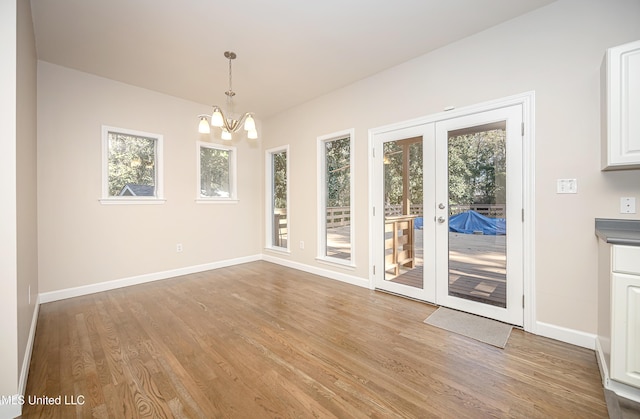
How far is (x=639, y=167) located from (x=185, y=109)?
537 cm

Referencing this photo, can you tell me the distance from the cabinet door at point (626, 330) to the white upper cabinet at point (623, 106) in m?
0.82

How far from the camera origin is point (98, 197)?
3.68m

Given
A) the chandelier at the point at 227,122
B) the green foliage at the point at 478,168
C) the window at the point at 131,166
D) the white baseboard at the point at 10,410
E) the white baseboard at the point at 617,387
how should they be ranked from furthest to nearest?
1. the window at the point at 131,166
2. the chandelier at the point at 227,122
3. the green foliage at the point at 478,168
4. the white baseboard at the point at 617,387
5. the white baseboard at the point at 10,410

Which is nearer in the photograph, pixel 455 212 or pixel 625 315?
pixel 625 315

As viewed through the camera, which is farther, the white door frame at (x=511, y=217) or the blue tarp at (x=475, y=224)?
the blue tarp at (x=475, y=224)

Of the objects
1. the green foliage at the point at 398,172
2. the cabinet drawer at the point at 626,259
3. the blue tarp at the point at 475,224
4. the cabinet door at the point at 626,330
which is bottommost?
the cabinet door at the point at 626,330

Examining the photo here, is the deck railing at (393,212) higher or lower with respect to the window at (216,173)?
lower

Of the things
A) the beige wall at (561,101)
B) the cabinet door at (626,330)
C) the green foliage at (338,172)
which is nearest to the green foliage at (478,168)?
the beige wall at (561,101)

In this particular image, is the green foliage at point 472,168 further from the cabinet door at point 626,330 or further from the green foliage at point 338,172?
the cabinet door at point 626,330

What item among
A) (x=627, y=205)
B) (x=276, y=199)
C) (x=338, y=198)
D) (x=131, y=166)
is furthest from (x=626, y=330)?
(x=131, y=166)

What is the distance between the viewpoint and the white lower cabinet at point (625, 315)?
5.19ft

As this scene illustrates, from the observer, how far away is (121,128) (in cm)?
389

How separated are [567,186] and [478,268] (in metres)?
1.07

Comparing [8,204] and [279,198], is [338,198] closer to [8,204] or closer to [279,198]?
[279,198]
